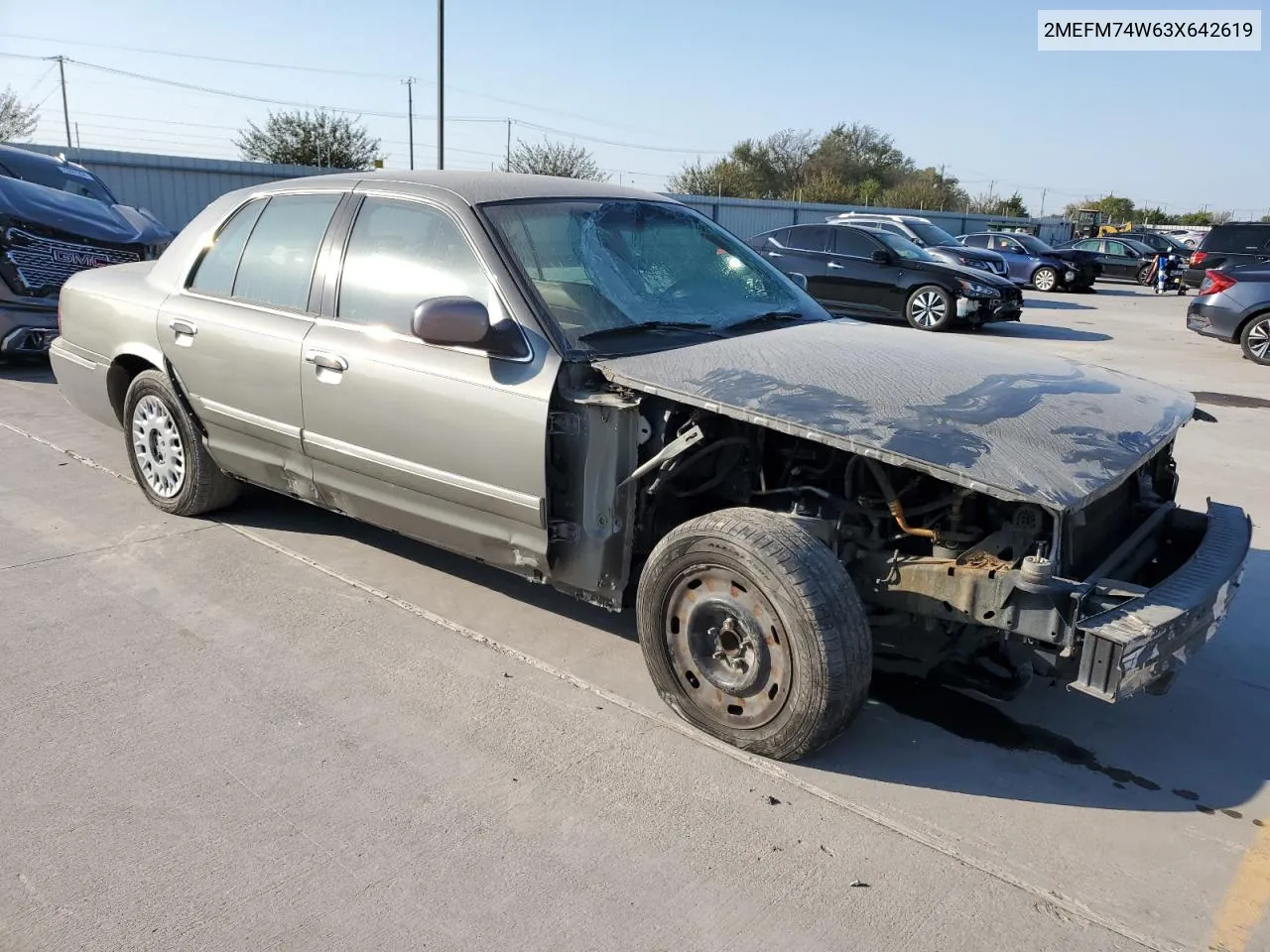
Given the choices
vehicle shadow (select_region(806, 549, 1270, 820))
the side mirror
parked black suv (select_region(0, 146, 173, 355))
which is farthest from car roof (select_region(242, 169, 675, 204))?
parked black suv (select_region(0, 146, 173, 355))

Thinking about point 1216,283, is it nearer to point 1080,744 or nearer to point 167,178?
point 1080,744

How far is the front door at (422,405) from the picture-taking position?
11.4ft

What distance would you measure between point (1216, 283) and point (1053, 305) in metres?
7.68

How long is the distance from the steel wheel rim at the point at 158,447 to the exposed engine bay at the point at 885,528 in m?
2.62

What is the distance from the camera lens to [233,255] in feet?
15.4

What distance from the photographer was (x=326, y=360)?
4016 millimetres

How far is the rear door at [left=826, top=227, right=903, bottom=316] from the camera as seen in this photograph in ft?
46.4

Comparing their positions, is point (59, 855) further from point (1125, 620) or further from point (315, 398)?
point (1125, 620)

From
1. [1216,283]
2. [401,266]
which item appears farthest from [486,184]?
[1216,283]

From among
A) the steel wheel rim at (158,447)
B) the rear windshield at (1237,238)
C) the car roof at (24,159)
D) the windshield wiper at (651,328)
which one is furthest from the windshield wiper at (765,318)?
the rear windshield at (1237,238)

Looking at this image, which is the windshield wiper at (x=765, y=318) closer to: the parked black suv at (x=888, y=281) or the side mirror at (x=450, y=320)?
the side mirror at (x=450, y=320)

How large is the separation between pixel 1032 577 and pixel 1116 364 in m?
10.1

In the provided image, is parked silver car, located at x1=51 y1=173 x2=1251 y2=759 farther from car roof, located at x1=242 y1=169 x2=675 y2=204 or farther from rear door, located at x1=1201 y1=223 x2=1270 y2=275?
rear door, located at x1=1201 y1=223 x2=1270 y2=275

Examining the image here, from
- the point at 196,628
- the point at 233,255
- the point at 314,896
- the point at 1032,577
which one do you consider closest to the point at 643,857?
the point at 314,896
